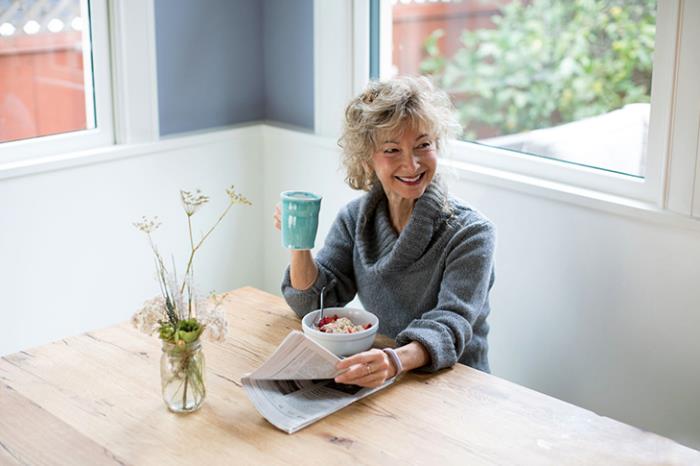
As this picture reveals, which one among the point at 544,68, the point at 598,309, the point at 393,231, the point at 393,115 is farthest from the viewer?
the point at 544,68

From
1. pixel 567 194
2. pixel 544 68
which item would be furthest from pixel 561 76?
pixel 567 194

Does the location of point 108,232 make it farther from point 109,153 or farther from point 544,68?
point 544,68

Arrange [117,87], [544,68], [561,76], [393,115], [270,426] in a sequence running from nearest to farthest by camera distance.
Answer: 1. [270,426]
2. [393,115]
3. [117,87]
4. [561,76]
5. [544,68]

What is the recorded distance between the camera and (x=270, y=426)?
65.4 inches

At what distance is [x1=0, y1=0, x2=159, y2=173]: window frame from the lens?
2705mm

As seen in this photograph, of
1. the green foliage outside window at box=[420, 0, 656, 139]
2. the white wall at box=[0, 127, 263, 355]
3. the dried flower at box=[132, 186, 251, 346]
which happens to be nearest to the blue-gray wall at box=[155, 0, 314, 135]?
the white wall at box=[0, 127, 263, 355]

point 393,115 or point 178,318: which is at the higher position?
point 393,115

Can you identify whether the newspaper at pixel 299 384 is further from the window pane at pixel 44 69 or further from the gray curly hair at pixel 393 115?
the window pane at pixel 44 69

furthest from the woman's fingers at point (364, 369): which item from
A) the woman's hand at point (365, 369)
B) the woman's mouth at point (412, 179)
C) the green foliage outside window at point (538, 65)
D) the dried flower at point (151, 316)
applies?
the green foliage outside window at point (538, 65)

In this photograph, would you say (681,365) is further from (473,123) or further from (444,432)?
(473,123)

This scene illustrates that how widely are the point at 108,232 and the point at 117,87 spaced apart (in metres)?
0.44

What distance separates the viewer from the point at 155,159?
2877 millimetres

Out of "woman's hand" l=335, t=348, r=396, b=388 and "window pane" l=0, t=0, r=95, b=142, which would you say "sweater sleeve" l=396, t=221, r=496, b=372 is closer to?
"woman's hand" l=335, t=348, r=396, b=388

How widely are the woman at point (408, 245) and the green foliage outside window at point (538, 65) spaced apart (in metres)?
0.70
